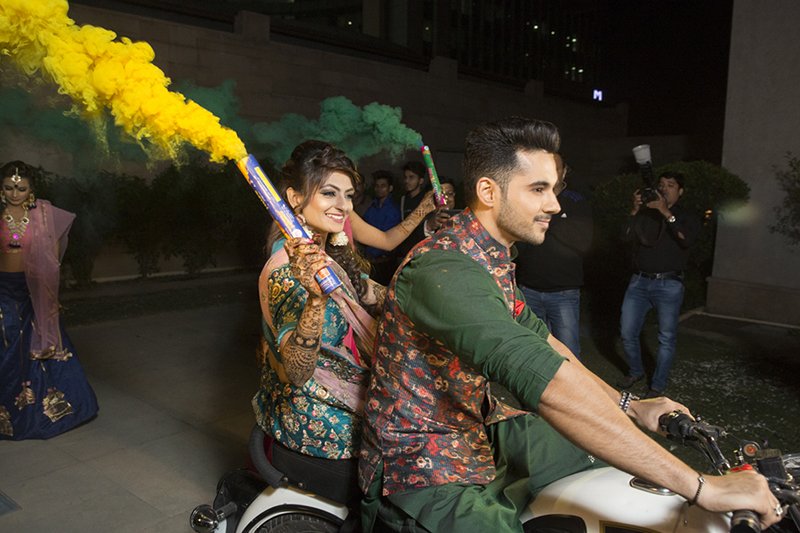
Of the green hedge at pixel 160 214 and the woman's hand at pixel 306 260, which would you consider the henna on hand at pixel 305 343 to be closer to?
the woman's hand at pixel 306 260

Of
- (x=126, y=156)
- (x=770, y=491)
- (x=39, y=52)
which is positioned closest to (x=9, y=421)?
(x=39, y=52)

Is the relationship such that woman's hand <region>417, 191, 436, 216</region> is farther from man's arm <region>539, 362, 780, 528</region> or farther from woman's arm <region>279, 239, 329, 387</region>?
man's arm <region>539, 362, 780, 528</region>

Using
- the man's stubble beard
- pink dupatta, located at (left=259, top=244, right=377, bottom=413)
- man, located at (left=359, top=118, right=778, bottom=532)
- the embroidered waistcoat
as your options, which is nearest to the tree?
man, located at (left=359, top=118, right=778, bottom=532)

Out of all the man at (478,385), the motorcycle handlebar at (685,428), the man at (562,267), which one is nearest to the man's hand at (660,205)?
the man at (562,267)

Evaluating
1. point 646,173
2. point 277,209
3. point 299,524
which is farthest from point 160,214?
point 277,209

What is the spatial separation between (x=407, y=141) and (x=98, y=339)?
520 centimetres

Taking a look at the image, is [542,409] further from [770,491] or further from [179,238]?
[179,238]

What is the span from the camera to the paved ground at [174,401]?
4.27 metres

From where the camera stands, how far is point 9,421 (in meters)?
5.17

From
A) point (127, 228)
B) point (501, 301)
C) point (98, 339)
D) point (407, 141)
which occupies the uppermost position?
point (407, 141)

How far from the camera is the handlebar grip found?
1525 millimetres

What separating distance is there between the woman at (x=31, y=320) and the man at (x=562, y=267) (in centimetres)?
376

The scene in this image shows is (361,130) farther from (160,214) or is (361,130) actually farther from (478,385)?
(160,214)

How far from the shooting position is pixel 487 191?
207cm
